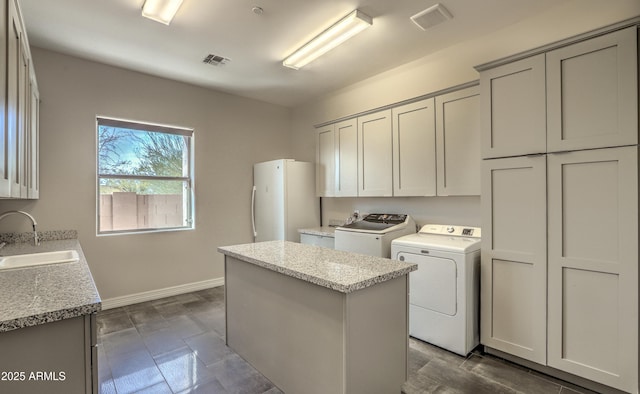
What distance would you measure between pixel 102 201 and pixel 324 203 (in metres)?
2.84

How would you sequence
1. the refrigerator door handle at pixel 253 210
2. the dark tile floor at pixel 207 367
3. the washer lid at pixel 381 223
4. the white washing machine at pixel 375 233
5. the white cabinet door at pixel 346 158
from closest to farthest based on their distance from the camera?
the dark tile floor at pixel 207 367 → the white washing machine at pixel 375 233 → the washer lid at pixel 381 223 → the white cabinet door at pixel 346 158 → the refrigerator door handle at pixel 253 210

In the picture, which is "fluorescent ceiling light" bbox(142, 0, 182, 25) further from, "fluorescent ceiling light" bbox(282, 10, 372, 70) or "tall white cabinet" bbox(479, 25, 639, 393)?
"tall white cabinet" bbox(479, 25, 639, 393)

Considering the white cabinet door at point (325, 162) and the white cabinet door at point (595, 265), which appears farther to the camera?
the white cabinet door at point (325, 162)

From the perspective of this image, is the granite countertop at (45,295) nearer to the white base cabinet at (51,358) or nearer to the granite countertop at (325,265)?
the white base cabinet at (51,358)

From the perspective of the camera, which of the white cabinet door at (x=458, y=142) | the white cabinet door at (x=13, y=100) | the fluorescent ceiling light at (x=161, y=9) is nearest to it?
the white cabinet door at (x=13, y=100)

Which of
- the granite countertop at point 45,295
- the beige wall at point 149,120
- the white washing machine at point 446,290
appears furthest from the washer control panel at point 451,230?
the granite countertop at point 45,295

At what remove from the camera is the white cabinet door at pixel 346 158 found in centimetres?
384

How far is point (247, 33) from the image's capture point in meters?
2.77

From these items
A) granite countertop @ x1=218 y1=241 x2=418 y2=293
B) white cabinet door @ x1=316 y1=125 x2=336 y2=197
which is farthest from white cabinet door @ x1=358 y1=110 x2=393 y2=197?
granite countertop @ x1=218 y1=241 x2=418 y2=293

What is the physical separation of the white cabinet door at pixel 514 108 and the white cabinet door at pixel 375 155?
1191mm

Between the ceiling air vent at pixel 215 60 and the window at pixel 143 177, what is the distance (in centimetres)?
106

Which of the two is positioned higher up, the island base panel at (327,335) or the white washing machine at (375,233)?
the white washing machine at (375,233)

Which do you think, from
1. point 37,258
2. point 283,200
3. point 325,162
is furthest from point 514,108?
point 37,258

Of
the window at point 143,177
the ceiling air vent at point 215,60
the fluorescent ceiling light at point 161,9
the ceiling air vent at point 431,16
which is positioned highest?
the ceiling air vent at point 215,60
